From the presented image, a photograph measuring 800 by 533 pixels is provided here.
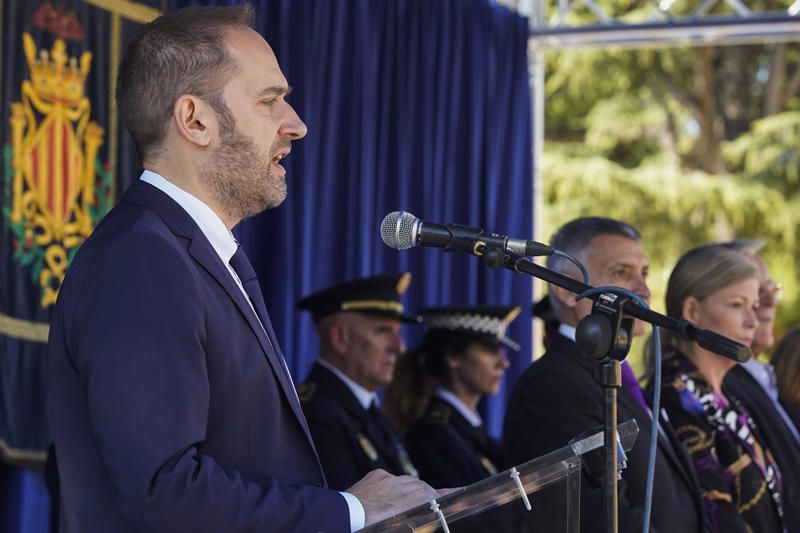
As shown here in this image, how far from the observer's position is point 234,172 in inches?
85.7

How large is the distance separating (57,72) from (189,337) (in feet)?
6.89

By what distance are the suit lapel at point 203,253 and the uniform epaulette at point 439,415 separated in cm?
313

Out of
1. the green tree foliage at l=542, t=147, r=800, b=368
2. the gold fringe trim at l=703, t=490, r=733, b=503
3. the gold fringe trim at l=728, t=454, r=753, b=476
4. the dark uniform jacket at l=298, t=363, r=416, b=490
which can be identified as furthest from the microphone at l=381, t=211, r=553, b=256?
the green tree foliage at l=542, t=147, r=800, b=368

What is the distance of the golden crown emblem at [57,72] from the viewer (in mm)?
3672

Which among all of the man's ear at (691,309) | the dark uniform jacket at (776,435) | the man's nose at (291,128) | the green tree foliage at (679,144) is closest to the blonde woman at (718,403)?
the man's ear at (691,309)

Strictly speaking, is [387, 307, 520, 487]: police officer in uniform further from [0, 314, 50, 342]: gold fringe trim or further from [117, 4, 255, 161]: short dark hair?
[117, 4, 255, 161]: short dark hair

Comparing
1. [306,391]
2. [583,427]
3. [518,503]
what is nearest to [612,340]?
[518,503]

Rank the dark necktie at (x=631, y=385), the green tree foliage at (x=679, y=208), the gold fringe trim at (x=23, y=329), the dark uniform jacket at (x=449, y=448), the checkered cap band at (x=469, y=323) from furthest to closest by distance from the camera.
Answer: the green tree foliage at (x=679, y=208) < the checkered cap band at (x=469, y=323) < the dark uniform jacket at (x=449, y=448) < the gold fringe trim at (x=23, y=329) < the dark necktie at (x=631, y=385)

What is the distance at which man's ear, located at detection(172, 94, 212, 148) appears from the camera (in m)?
2.16

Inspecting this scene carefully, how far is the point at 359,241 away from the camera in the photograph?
5258 mm

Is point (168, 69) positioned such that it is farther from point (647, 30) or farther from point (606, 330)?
point (647, 30)

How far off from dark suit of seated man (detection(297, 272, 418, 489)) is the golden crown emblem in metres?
1.29

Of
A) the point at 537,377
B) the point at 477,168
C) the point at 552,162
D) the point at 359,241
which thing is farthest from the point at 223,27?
the point at 552,162

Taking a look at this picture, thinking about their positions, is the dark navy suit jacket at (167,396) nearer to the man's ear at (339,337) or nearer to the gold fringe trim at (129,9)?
the gold fringe trim at (129,9)
